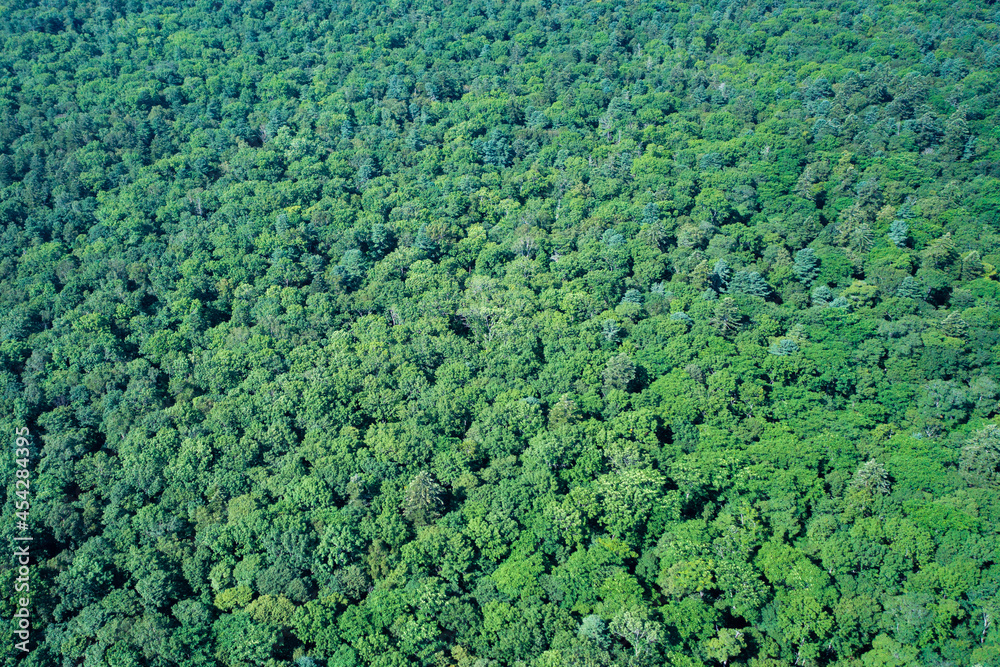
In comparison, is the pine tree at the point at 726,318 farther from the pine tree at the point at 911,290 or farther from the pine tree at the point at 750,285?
the pine tree at the point at 911,290

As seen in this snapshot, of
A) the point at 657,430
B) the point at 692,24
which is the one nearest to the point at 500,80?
the point at 692,24

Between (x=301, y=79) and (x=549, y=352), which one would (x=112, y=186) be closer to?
(x=301, y=79)

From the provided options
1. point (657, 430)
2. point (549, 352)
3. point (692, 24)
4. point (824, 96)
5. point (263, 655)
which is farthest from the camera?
point (692, 24)

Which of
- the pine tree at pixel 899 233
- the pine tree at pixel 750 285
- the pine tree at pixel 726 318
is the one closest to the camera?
the pine tree at pixel 726 318

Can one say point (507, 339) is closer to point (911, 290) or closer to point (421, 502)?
point (421, 502)

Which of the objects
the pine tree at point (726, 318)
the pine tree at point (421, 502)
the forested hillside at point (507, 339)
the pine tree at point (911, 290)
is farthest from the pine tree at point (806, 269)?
the pine tree at point (421, 502)

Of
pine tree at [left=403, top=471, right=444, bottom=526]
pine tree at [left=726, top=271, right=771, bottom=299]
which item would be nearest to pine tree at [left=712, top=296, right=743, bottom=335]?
pine tree at [left=726, top=271, right=771, bottom=299]

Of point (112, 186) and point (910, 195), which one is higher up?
point (112, 186)

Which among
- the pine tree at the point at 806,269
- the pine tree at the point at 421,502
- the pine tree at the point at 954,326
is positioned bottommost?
the pine tree at the point at 954,326
